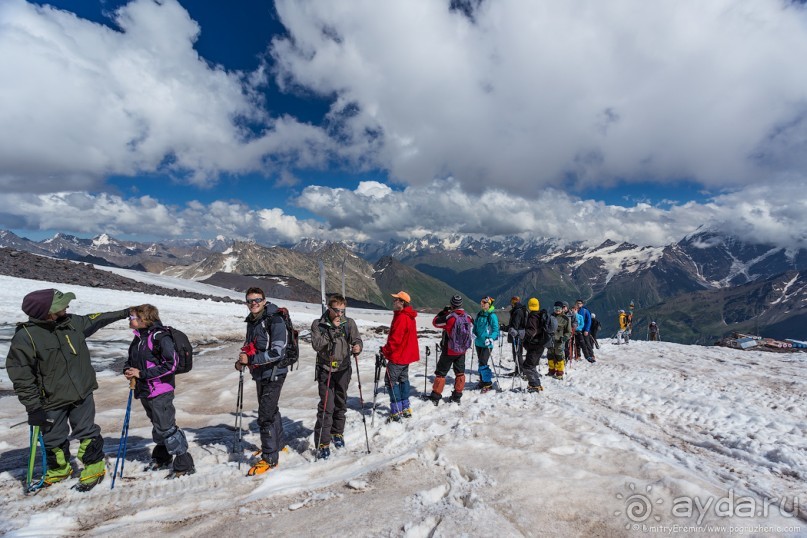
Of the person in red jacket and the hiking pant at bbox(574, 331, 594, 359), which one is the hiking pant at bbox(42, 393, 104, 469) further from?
the hiking pant at bbox(574, 331, 594, 359)

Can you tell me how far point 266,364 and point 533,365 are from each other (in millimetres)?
8547

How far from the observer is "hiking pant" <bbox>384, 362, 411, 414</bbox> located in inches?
368

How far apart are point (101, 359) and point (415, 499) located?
19094mm

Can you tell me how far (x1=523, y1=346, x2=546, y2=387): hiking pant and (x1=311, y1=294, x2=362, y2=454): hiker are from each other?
6551 millimetres

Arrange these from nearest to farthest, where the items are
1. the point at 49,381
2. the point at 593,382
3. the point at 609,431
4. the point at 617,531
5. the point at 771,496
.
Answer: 1. the point at 617,531
2. the point at 771,496
3. the point at 49,381
4. the point at 609,431
5. the point at 593,382

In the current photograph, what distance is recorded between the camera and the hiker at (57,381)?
5.91 metres

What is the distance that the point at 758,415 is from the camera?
31.4 feet

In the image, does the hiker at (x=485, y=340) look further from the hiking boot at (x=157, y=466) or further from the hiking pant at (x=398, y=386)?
the hiking boot at (x=157, y=466)

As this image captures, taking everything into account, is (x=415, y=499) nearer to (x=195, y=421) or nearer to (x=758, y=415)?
(x=195, y=421)

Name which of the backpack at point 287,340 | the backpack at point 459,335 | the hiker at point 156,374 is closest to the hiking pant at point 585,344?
the backpack at point 459,335

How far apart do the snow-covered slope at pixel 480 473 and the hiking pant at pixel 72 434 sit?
52 cm

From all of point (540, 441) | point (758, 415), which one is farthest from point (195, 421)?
point (758, 415)

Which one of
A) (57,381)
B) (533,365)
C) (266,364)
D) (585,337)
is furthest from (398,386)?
(585,337)

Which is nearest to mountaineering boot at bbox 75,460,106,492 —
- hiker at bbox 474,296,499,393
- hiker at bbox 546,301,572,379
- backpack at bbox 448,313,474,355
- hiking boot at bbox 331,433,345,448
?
hiking boot at bbox 331,433,345,448
